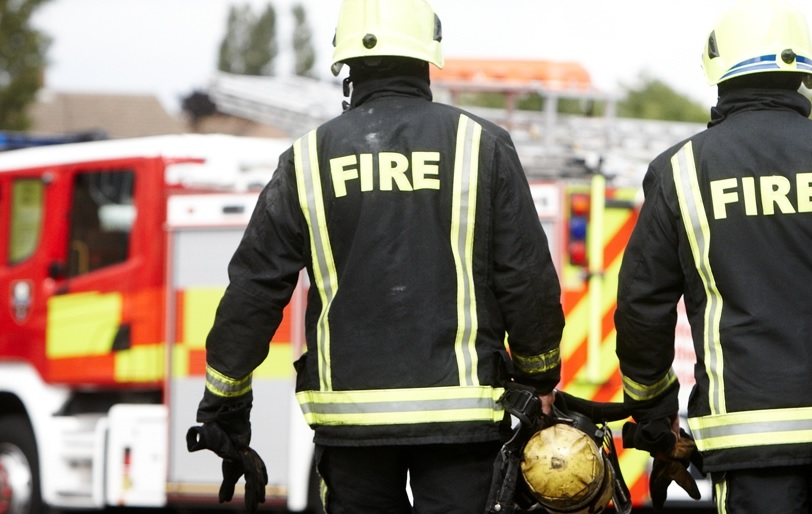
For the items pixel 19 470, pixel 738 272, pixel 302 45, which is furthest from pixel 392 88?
pixel 302 45

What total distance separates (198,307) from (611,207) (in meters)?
2.25

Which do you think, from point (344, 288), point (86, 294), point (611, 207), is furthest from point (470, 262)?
point (86, 294)

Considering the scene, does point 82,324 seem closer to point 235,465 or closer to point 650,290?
point 235,465

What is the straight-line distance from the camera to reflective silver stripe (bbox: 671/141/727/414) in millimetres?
3895

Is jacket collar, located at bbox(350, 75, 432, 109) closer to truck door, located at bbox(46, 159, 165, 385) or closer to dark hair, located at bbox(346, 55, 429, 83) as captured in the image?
dark hair, located at bbox(346, 55, 429, 83)

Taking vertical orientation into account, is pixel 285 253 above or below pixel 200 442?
above

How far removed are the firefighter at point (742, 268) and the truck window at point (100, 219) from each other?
4.37m

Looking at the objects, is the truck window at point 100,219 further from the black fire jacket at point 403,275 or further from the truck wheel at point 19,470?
the black fire jacket at point 403,275

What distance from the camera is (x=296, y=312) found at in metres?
7.52

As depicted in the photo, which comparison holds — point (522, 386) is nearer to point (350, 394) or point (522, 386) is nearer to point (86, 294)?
point (350, 394)

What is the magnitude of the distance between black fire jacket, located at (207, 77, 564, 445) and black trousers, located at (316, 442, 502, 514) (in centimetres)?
8

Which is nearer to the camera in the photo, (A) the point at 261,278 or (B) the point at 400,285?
(B) the point at 400,285

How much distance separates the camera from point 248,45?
66.2 meters

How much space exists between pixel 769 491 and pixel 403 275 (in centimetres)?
112
